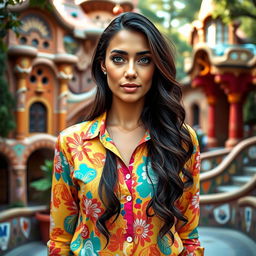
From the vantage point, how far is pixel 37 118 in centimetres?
1353

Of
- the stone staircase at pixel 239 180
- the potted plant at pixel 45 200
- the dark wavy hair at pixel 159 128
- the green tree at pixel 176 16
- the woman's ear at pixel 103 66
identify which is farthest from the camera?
the green tree at pixel 176 16

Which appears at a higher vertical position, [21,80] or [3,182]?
[21,80]

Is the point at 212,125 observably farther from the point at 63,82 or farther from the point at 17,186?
the point at 17,186

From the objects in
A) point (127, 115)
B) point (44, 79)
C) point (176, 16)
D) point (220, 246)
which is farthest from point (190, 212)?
point (176, 16)

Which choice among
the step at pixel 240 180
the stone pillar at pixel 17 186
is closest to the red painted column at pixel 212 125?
the step at pixel 240 180

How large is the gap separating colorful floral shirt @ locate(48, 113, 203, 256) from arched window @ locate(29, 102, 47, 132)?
472 inches

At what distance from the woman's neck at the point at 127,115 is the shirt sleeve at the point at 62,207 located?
1.03ft

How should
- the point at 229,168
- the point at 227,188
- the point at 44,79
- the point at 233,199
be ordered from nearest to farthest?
the point at 233,199 < the point at 227,188 < the point at 229,168 < the point at 44,79

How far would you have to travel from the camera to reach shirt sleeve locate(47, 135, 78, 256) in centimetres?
173

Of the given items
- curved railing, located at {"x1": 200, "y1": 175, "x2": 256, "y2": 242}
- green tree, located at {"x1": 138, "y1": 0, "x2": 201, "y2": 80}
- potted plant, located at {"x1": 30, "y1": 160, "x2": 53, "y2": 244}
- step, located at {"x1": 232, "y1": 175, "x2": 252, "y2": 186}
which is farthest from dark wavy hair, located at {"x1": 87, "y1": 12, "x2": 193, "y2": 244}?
green tree, located at {"x1": 138, "y1": 0, "x2": 201, "y2": 80}

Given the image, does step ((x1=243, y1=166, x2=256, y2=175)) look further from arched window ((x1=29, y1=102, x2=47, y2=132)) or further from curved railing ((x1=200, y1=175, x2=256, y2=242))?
arched window ((x1=29, y1=102, x2=47, y2=132))

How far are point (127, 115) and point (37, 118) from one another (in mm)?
12131

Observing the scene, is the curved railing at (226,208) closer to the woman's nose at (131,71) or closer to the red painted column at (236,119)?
the red painted column at (236,119)

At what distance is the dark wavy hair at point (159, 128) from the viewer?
5.32ft
